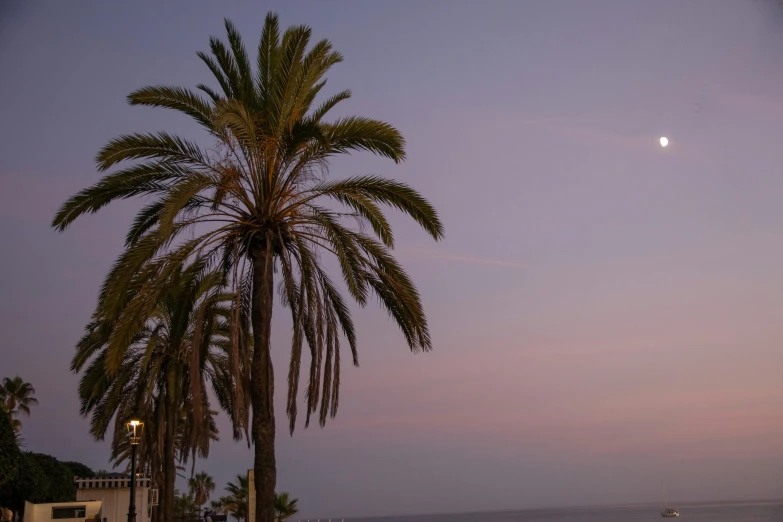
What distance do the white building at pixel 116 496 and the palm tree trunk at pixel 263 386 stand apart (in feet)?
69.2

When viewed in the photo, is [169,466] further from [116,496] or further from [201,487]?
[201,487]

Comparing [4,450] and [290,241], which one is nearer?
[290,241]

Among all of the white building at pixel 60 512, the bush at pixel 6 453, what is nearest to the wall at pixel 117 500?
the white building at pixel 60 512

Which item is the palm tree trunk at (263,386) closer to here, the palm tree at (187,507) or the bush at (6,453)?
the bush at (6,453)

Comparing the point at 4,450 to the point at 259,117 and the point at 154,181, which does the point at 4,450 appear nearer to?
the point at 154,181

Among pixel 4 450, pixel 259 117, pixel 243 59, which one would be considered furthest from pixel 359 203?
pixel 4 450

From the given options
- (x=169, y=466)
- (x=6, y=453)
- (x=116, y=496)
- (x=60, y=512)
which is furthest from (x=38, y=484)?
(x=116, y=496)

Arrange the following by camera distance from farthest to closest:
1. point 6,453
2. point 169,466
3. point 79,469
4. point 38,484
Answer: point 79,469 < point 169,466 < point 38,484 < point 6,453

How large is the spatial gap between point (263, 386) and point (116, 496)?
2306 cm

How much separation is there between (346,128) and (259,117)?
1577mm

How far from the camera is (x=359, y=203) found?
15141mm

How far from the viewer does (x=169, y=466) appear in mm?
25844

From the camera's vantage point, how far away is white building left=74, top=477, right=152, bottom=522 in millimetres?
32406

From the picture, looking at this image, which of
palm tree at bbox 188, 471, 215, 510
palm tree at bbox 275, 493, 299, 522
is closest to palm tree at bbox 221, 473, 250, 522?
palm tree at bbox 275, 493, 299, 522
